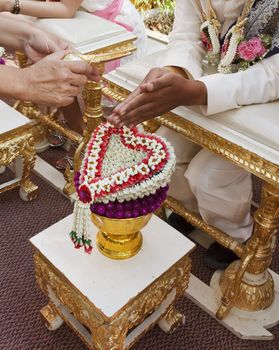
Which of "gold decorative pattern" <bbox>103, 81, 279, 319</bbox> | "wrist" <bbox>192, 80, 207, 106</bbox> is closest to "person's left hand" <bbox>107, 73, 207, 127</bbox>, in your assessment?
"wrist" <bbox>192, 80, 207, 106</bbox>

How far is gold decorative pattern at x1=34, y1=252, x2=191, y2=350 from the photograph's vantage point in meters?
1.11

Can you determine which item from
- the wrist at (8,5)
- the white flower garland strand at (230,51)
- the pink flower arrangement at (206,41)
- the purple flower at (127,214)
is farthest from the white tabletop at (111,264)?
the wrist at (8,5)

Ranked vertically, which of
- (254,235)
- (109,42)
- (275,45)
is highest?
(275,45)

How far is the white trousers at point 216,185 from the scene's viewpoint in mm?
1519

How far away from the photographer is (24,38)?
1578 mm

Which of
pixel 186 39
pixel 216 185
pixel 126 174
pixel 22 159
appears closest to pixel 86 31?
pixel 186 39

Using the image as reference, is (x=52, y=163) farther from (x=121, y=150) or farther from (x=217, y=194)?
(x=121, y=150)

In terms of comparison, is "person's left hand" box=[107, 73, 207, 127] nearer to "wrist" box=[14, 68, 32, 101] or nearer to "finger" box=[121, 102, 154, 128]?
"finger" box=[121, 102, 154, 128]

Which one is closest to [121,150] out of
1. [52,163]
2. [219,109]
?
[219,109]

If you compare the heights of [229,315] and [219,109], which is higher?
[219,109]

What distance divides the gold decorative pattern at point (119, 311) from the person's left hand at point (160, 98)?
425 millimetres

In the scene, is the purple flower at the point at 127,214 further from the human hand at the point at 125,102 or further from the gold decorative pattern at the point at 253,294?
the gold decorative pattern at the point at 253,294

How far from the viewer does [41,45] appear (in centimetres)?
149

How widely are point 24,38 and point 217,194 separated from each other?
2.96ft
